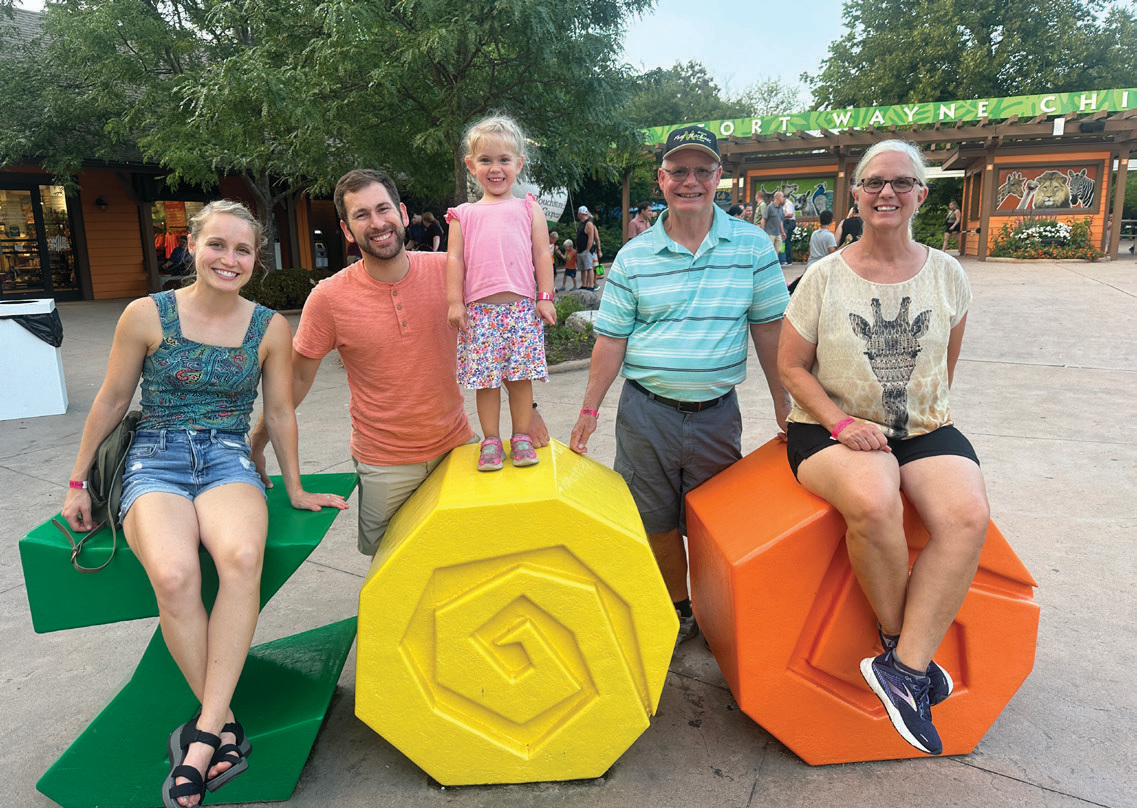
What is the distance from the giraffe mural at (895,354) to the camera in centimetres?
224

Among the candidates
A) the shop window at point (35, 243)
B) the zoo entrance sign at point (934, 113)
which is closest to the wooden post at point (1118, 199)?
the zoo entrance sign at point (934, 113)

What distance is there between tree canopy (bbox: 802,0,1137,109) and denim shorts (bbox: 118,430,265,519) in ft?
105

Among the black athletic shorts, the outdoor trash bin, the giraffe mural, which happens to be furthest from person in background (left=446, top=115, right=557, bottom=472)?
the outdoor trash bin

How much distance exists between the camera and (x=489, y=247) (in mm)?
2436

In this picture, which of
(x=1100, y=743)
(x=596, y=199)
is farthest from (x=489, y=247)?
(x=596, y=199)

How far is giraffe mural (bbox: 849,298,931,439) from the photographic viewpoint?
224 centimetres

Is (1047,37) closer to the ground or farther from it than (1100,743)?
farther from it

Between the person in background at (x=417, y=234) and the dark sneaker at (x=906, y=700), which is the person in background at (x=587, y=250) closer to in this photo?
the person in background at (x=417, y=234)

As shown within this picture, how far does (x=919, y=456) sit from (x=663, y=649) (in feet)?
3.14

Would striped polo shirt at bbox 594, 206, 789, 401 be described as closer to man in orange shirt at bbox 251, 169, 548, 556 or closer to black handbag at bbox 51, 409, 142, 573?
man in orange shirt at bbox 251, 169, 548, 556

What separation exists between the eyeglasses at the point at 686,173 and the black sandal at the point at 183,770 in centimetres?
217

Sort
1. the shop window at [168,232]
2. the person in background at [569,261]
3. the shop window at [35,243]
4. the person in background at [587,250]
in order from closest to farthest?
the shop window at [35,243]
the person in background at [587,250]
the person in background at [569,261]
the shop window at [168,232]

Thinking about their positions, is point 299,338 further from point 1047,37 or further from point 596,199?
point 1047,37

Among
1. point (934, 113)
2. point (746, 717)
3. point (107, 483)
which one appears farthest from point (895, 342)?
point (934, 113)
